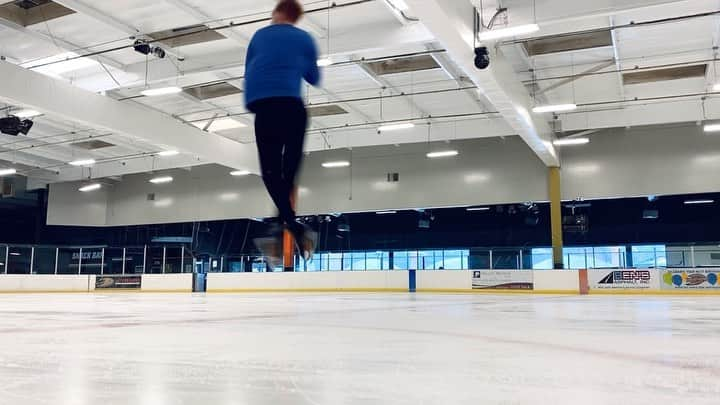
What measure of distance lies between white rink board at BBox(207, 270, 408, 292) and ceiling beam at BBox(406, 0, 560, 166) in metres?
6.95

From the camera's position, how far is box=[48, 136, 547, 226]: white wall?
72.4 ft

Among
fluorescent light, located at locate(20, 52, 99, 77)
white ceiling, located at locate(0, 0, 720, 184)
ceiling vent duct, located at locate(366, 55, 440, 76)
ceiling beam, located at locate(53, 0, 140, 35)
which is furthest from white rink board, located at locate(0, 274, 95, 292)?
ceiling vent duct, located at locate(366, 55, 440, 76)

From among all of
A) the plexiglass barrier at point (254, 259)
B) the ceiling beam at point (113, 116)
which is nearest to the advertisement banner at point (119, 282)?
the plexiglass barrier at point (254, 259)

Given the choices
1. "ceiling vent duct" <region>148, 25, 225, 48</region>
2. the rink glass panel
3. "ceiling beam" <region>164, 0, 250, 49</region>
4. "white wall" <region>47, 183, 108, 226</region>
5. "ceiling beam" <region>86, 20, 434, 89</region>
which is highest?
"ceiling vent duct" <region>148, 25, 225, 48</region>

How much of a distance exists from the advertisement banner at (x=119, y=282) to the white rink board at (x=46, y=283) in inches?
11.3

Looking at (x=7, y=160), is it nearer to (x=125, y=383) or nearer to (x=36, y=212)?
(x=36, y=212)

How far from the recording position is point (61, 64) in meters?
13.8

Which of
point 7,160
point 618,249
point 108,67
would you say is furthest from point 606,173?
point 7,160

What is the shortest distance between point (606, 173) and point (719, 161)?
3.54m

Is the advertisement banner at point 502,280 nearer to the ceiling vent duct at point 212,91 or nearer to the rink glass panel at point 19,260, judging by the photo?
the ceiling vent duct at point 212,91

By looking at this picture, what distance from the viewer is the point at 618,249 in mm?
24125

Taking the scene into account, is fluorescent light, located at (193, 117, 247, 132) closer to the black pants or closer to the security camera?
the security camera

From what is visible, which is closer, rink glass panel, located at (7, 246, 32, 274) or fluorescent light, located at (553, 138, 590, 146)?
fluorescent light, located at (553, 138, 590, 146)

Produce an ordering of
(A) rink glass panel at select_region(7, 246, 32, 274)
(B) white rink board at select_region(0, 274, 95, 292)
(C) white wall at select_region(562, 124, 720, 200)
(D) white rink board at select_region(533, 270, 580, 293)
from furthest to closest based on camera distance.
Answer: (A) rink glass panel at select_region(7, 246, 32, 274), (B) white rink board at select_region(0, 274, 95, 292), (C) white wall at select_region(562, 124, 720, 200), (D) white rink board at select_region(533, 270, 580, 293)
